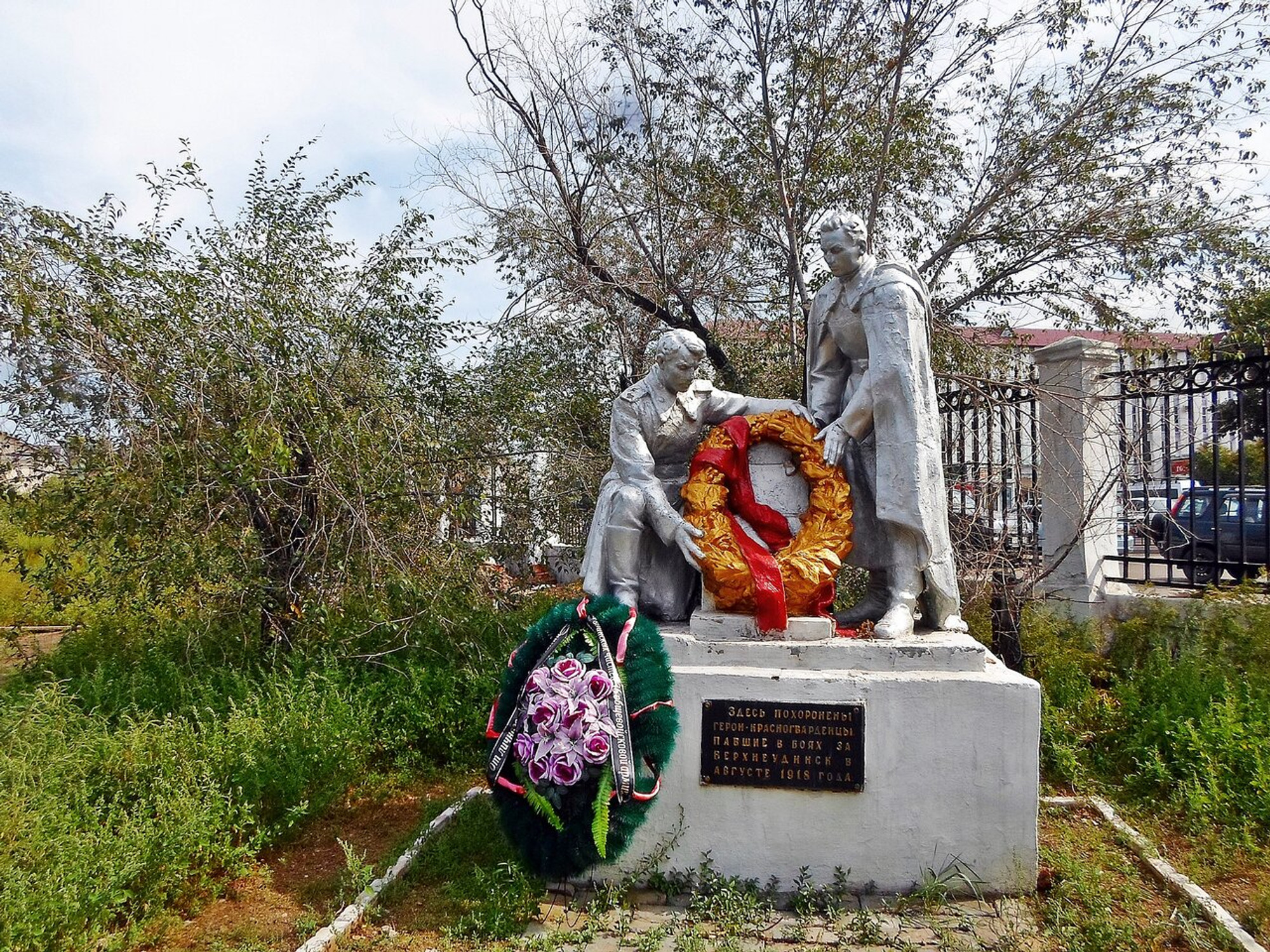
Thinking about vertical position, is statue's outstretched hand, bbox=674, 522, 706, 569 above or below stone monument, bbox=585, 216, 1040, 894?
above

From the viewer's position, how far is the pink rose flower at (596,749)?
2.98m

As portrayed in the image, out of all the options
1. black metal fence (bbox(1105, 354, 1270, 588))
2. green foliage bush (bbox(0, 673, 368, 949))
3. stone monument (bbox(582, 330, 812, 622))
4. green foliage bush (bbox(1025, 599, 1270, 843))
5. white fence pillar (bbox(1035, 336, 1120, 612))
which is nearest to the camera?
green foliage bush (bbox(0, 673, 368, 949))

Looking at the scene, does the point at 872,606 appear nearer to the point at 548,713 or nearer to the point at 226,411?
the point at 548,713

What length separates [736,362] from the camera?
25.7 feet

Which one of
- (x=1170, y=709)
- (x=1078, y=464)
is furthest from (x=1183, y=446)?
(x=1170, y=709)

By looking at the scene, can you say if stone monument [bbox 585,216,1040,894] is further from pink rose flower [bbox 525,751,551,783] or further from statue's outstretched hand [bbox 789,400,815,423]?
pink rose flower [bbox 525,751,551,783]

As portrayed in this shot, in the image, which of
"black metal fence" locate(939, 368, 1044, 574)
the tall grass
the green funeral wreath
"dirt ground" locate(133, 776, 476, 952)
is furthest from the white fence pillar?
"dirt ground" locate(133, 776, 476, 952)

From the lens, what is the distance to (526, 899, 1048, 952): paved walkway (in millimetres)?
2775

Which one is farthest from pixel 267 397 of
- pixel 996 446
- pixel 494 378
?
pixel 996 446

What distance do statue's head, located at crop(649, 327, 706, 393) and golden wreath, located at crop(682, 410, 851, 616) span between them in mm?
309

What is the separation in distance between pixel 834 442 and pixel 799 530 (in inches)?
17.0

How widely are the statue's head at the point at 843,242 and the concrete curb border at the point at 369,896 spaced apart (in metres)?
3.27

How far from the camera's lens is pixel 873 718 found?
3.16 meters

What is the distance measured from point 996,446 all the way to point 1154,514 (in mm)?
1493
